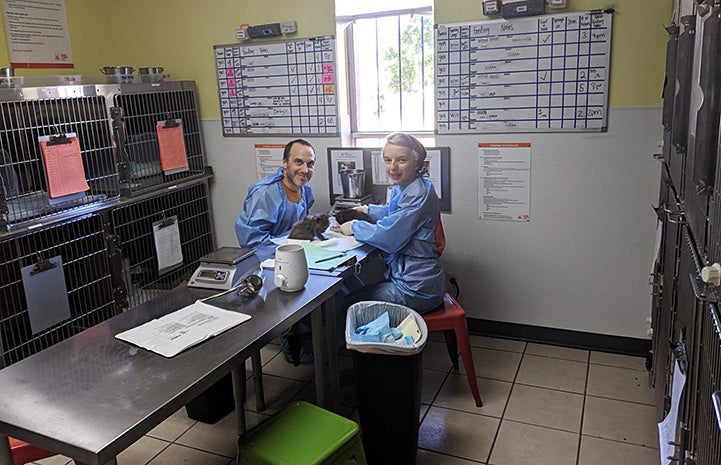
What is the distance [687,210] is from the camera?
149cm

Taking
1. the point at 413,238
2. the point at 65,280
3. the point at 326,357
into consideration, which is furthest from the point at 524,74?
the point at 65,280

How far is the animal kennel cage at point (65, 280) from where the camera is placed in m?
2.60

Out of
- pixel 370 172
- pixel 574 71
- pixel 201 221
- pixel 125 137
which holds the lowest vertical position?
pixel 201 221

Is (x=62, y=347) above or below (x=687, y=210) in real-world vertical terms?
below

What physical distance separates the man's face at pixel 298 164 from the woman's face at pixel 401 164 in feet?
1.61

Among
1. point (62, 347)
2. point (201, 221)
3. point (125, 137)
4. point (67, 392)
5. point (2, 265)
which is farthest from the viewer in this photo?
point (201, 221)

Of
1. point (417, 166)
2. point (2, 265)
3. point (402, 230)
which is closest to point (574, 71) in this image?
point (417, 166)

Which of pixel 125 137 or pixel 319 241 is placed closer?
pixel 319 241

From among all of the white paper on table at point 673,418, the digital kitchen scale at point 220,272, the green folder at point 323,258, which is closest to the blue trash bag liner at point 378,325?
the green folder at point 323,258

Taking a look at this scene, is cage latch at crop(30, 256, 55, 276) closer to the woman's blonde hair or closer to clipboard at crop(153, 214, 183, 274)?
clipboard at crop(153, 214, 183, 274)

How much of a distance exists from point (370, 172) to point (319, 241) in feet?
2.74

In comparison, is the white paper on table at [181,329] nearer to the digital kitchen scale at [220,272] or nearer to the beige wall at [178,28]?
the digital kitchen scale at [220,272]

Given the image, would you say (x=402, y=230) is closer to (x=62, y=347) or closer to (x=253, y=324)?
(x=253, y=324)

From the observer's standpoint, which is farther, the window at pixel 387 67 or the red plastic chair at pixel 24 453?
the window at pixel 387 67
